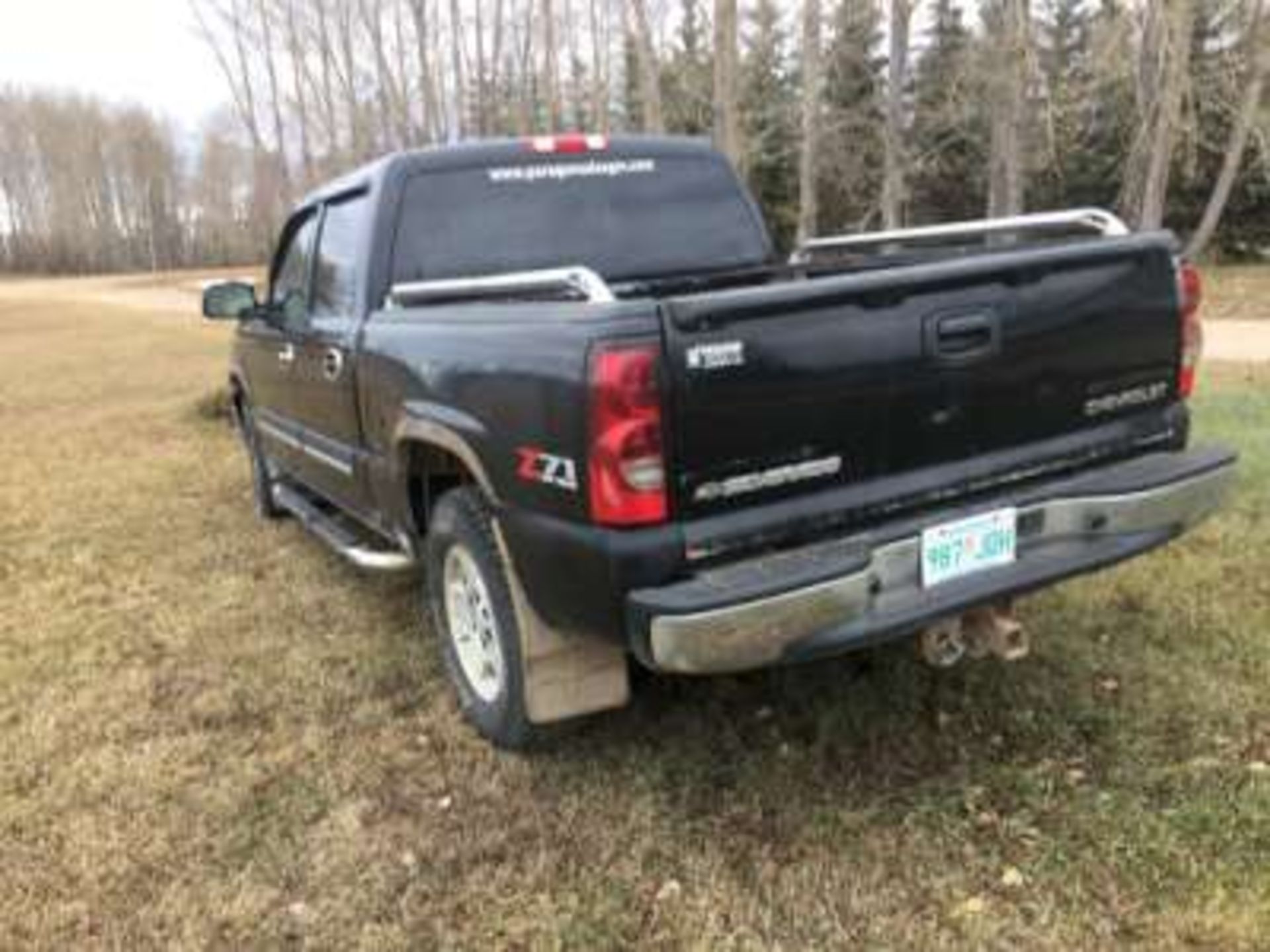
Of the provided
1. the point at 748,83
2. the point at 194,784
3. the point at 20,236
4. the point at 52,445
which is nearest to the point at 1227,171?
the point at 748,83

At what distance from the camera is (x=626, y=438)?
2.39m

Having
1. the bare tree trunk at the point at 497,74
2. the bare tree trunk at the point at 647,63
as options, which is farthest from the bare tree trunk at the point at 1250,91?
the bare tree trunk at the point at 497,74

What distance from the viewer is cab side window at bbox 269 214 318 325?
4691 millimetres

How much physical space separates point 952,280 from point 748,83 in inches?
1096

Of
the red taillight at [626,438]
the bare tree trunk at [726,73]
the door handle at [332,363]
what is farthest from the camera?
the bare tree trunk at [726,73]

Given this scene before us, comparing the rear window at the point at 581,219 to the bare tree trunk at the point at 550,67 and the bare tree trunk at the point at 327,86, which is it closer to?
the bare tree trunk at the point at 550,67

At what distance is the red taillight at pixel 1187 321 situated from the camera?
10.3 ft

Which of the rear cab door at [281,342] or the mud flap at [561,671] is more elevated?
the rear cab door at [281,342]

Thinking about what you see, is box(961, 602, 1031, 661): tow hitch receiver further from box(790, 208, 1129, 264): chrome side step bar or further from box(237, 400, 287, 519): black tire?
box(237, 400, 287, 519): black tire

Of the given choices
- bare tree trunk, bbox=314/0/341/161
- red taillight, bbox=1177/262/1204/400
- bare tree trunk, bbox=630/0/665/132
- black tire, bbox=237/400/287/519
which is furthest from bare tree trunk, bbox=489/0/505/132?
red taillight, bbox=1177/262/1204/400

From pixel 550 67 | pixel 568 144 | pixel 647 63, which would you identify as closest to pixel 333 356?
pixel 568 144

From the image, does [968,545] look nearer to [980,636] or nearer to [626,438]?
[980,636]

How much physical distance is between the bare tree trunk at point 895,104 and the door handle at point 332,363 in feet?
46.5

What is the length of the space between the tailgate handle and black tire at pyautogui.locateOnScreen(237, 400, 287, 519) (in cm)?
452
